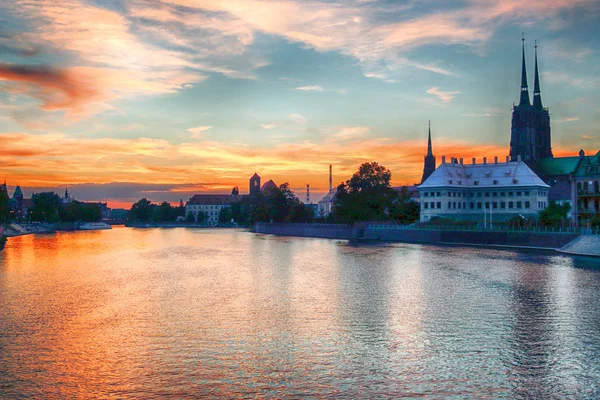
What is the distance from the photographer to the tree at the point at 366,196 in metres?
146

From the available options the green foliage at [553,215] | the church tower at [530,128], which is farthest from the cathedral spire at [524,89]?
the green foliage at [553,215]

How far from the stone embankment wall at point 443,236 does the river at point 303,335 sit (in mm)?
32817

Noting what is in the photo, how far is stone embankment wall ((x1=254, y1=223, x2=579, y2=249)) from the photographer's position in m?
92.5

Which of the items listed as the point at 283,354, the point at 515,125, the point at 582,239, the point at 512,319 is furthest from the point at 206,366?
the point at 515,125

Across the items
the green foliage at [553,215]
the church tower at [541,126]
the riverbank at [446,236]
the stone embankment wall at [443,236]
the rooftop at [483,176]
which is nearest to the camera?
the riverbank at [446,236]

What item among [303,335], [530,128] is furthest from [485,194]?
[303,335]

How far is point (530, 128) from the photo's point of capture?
601 feet

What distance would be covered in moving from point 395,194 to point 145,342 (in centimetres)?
12826

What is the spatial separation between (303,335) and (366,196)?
118244 mm

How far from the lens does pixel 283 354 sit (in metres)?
28.3

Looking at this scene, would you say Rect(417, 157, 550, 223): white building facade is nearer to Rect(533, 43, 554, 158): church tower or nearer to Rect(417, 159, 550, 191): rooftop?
Rect(417, 159, 550, 191): rooftop

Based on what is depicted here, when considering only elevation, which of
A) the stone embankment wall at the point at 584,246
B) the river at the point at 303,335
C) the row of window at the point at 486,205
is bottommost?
the river at the point at 303,335

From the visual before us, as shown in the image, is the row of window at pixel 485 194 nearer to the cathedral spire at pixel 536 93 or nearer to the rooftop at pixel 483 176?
the rooftop at pixel 483 176

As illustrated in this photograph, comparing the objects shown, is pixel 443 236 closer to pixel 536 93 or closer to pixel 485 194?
pixel 485 194
